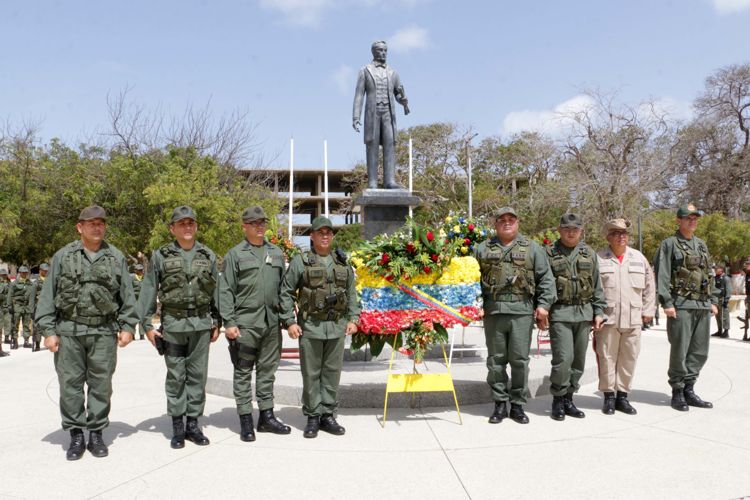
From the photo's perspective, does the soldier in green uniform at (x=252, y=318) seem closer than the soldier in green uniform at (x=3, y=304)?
Yes

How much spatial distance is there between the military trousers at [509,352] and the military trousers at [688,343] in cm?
176

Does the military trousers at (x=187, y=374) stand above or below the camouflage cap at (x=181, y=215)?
below

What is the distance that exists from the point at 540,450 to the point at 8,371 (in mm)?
8480

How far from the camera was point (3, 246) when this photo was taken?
946 inches

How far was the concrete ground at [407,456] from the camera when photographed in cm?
388

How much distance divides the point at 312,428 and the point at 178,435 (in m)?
1.14

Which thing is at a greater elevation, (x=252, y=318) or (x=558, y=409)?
(x=252, y=318)

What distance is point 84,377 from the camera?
4727mm

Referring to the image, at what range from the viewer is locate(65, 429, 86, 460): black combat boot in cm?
453

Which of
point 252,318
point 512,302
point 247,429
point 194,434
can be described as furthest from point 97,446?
point 512,302

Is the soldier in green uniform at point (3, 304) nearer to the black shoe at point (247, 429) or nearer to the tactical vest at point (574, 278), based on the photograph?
the black shoe at point (247, 429)

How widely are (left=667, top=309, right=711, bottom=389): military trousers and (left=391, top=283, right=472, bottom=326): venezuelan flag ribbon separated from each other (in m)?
2.28

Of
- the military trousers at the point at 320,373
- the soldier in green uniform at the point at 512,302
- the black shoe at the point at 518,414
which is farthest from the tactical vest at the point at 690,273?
the military trousers at the point at 320,373

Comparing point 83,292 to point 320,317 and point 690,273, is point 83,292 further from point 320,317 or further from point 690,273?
point 690,273
